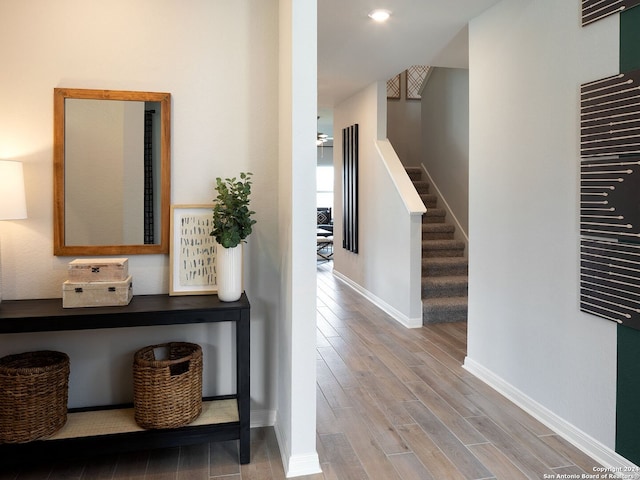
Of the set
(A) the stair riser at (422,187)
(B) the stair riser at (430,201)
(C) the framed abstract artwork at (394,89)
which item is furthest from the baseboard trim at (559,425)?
(C) the framed abstract artwork at (394,89)

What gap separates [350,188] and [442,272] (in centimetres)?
→ 177

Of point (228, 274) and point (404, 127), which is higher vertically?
point (404, 127)

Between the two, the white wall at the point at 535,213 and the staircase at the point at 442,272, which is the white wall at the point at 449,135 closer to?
the staircase at the point at 442,272

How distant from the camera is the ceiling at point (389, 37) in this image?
3270mm

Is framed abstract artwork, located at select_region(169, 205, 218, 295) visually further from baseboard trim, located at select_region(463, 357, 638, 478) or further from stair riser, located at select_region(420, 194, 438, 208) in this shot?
stair riser, located at select_region(420, 194, 438, 208)

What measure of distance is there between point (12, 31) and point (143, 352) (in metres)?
1.63

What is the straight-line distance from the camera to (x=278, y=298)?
2625 millimetres

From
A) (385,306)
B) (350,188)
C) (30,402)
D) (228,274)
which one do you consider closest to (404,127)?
(350,188)

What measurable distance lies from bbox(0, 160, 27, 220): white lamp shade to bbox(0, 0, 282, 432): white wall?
222mm

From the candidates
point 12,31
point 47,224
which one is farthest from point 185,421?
point 12,31

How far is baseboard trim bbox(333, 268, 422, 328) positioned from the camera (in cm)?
475

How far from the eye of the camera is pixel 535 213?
2.81 meters

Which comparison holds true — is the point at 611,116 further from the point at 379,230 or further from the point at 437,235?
the point at 437,235

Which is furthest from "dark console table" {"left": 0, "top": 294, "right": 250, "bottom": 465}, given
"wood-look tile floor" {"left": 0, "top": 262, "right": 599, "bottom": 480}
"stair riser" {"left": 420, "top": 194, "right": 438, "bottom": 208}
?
"stair riser" {"left": 420, "top": 194, "right": 438, "bottom": 208}
